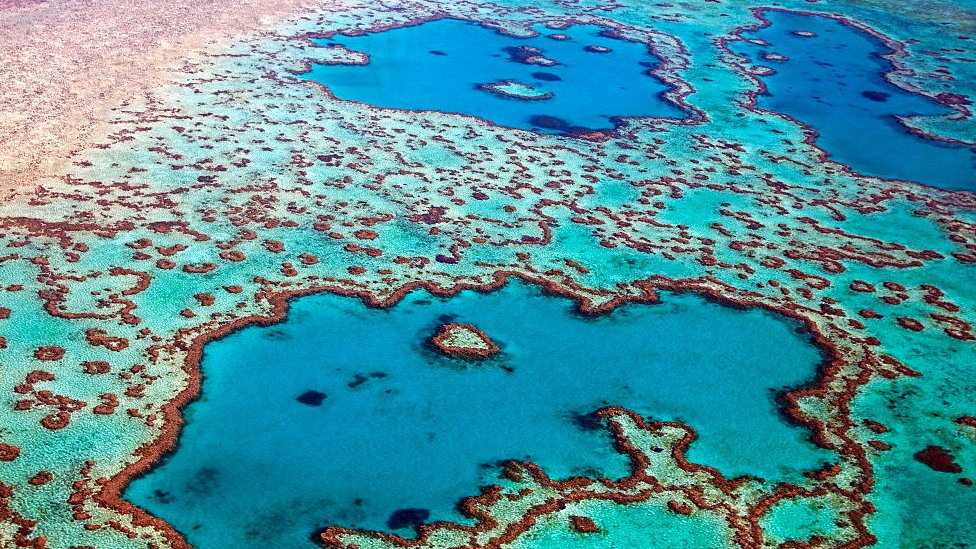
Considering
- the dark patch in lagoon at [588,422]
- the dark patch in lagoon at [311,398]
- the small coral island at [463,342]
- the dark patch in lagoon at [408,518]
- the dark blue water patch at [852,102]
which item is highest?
the dark blue water patch at [852,102]

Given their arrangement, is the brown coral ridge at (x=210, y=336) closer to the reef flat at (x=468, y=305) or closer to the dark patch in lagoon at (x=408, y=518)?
the reef flat at (x=468, y=305)

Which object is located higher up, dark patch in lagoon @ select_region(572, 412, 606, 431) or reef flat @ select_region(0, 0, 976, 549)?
reef flat @ select_region(0, 0, 976, 549)

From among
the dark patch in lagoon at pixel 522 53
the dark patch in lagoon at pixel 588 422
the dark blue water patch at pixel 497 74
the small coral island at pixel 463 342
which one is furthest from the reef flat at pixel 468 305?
the dark patch in lagoon at pixel 522 53

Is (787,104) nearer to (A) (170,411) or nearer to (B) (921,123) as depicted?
(B) (921,123)

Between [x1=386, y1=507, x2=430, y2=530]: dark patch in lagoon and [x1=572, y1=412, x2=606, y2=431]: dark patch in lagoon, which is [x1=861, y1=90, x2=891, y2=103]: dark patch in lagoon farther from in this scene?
[x1=386, y1=507, x2=430, y2=530]: dark patch in lagoon

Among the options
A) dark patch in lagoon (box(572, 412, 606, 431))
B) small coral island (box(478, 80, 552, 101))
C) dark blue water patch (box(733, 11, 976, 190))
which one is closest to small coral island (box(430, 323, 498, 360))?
dark patch in lagoon (box(572, 412, 606, 431))

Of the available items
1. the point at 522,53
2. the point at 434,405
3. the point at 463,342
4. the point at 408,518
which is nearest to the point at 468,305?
the point at 463,342
